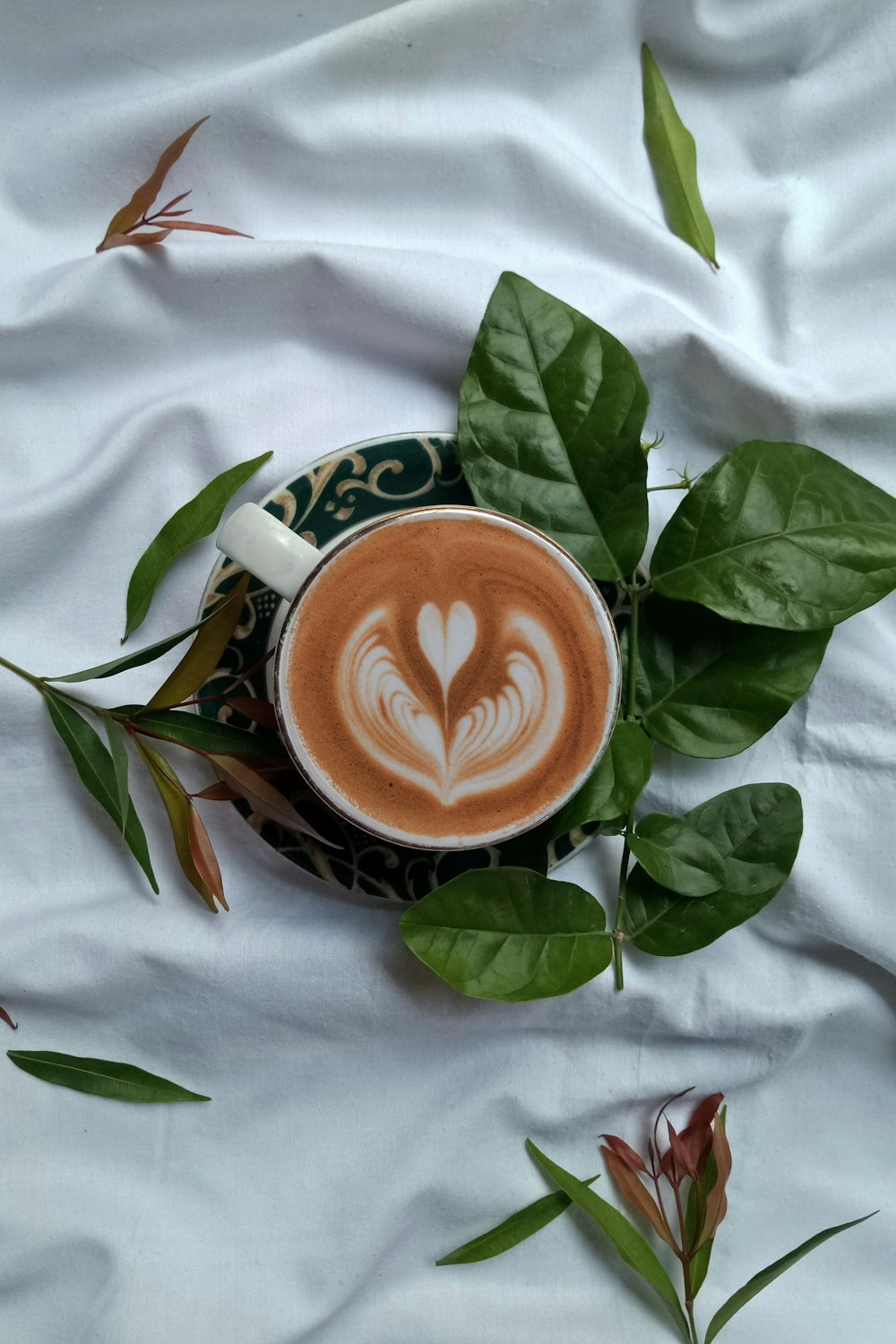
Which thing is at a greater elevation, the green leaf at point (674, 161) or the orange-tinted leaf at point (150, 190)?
the orange-tinted leaf at point (150, 190)

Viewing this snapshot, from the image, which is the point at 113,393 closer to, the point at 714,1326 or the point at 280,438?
the point at 280,438

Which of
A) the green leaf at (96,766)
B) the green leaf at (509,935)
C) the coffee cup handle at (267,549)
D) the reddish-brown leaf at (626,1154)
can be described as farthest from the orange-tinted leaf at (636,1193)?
the coffee cup handle at (267,549)

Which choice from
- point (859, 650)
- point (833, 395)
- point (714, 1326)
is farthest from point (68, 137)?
point (714, 1326)

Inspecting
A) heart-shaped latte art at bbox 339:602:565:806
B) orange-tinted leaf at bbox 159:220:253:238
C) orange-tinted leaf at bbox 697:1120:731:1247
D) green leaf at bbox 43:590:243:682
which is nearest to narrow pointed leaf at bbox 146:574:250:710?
green leaf at bbox 43:590:243:682

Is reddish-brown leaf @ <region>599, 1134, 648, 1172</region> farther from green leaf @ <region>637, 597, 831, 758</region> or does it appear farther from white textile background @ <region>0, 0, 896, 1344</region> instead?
green leaf @ <region>637, 597, 831, 758</region>

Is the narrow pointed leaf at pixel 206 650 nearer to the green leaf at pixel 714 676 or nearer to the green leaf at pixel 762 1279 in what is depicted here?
the green leaf at pixel 714 676
